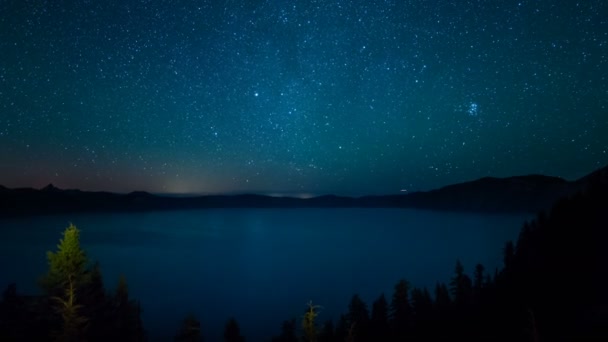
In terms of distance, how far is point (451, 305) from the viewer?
1209 inches

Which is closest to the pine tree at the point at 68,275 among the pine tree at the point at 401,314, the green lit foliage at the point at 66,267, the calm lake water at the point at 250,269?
the green lit foliage at the point at 66,267

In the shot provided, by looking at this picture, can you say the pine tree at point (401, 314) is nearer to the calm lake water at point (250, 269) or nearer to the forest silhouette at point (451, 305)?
the forest silhouette at point (451, 305)

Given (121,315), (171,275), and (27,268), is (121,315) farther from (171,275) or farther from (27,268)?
(27,268)

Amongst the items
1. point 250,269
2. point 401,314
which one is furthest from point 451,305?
point 250,269

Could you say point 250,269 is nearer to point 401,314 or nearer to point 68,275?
point 401,314

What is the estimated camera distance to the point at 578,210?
36.0 metres

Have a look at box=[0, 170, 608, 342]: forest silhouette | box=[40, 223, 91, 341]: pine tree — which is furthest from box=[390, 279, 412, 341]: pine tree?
box=[40, 223, 91, 341]: pine tree

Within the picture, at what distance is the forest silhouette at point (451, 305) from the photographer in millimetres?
10312

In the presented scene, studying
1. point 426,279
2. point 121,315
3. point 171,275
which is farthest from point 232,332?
point 426,279

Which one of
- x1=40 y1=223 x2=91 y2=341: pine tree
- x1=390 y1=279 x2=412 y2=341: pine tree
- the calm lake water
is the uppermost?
x1=40 y1=223 x2=91 y2=341: pine tree

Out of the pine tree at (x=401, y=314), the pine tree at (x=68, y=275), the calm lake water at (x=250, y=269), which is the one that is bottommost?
the calm lake water at (x=250, y=269)

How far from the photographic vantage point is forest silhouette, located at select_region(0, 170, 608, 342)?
1031 centimetres

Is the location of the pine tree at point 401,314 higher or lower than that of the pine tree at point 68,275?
lower

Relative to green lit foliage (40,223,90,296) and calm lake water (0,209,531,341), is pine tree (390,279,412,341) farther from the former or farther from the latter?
green lit foliage (40,223,90,296)
